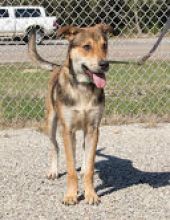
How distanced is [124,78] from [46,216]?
549 cm

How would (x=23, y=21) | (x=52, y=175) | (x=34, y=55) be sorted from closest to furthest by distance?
(x=52, y=175)
(x=34, y=55)
(x=23, y=21)

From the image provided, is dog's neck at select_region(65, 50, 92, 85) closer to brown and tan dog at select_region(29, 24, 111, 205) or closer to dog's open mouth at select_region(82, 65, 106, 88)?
brown and tan dog at select_region(29, 24, 111, 205)

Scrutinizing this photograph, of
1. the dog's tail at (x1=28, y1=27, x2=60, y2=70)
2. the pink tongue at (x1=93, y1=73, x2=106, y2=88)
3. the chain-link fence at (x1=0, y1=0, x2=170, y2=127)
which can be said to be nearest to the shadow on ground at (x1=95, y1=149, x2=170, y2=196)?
the pink tongue at (x1=93, y1=73, x2=106, y2=88)

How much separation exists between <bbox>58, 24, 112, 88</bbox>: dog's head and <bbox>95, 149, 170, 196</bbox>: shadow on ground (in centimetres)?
100

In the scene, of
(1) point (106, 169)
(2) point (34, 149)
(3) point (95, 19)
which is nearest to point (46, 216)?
(1) point (106, 169)

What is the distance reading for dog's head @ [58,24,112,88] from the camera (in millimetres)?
4676

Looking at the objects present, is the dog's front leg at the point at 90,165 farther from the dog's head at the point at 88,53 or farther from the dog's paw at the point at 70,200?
the dog's head at the point at 88,53

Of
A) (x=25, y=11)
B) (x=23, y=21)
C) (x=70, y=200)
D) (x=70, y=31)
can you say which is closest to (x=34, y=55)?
(x=70, y=31)

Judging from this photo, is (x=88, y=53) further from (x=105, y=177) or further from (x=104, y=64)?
(x=105, y=177)

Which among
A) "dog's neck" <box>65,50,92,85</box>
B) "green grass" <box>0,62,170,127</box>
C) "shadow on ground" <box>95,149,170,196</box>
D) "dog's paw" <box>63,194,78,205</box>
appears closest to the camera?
"dog's paw" <box>63,194,78,205</box>

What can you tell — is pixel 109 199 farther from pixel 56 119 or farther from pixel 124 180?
pixel 56 119

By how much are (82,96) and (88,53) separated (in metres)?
0.41

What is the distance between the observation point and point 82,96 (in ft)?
16.3

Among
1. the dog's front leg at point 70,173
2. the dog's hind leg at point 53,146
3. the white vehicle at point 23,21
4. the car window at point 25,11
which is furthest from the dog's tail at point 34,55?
the car window at point 25,11
